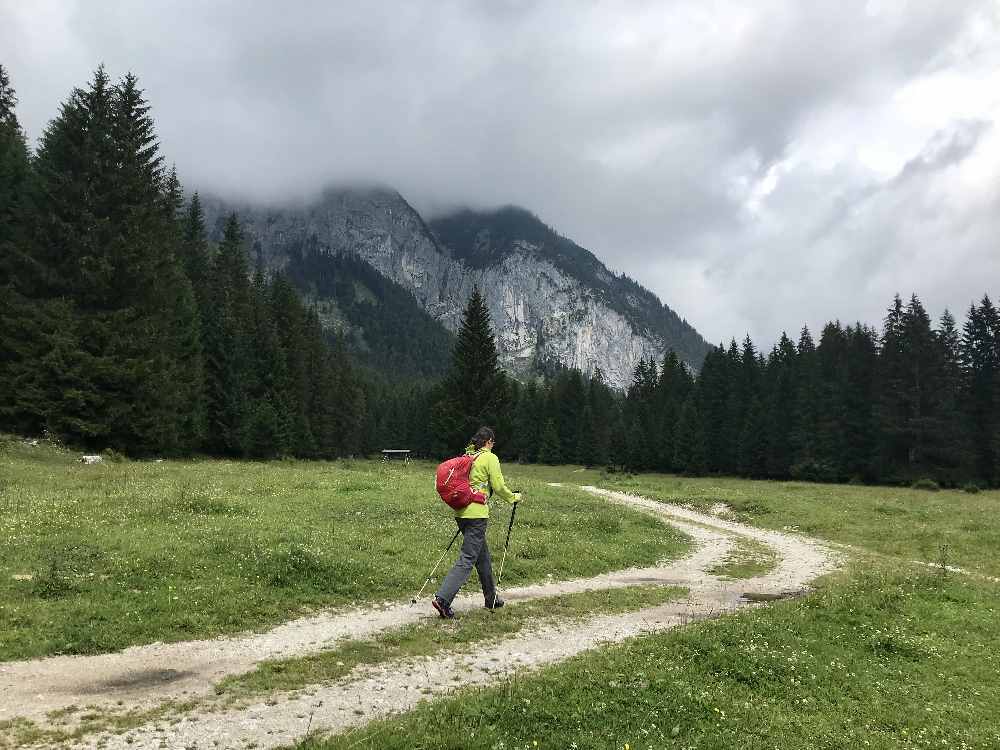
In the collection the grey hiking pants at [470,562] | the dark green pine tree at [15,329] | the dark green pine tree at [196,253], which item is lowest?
the grey hiking pants at [470,562]

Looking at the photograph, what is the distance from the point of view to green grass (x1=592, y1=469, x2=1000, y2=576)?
91.4ft

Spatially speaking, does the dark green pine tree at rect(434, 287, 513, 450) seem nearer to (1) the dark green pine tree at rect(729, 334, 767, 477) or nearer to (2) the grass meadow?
(1) the dark green pine tree at rect(729, 334, 767, 477)

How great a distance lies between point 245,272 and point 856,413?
79.4m

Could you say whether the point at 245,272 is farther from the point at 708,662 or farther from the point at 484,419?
the point at 708,662

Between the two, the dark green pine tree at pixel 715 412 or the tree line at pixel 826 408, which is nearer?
the tree line at pixel 826 408

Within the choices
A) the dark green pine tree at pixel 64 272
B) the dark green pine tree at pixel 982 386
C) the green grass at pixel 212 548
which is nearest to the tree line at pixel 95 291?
the dark green pine tree at pixel 64 272

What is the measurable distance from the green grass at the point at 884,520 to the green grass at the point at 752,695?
33.9 feet

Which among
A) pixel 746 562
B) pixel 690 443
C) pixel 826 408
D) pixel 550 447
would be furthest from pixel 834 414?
pixel 746 562

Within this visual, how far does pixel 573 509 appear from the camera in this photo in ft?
102

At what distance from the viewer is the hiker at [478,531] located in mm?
12820

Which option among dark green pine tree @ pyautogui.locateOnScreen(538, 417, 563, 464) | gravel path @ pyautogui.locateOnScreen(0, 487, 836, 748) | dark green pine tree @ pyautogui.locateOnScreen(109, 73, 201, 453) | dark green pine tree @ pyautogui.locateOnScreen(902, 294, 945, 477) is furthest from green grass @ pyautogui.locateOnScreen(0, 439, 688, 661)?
dark green pine tree @ pyautogui.locateOnScreen(538, 417, 563, 464)

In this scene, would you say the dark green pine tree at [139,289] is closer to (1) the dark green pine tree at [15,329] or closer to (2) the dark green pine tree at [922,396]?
(1) the dark green pine tree at [15,329]

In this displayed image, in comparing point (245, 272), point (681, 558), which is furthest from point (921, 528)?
point (245, 272)

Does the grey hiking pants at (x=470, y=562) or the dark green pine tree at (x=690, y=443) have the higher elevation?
the dark green pine tree at (x=690, y=443)
